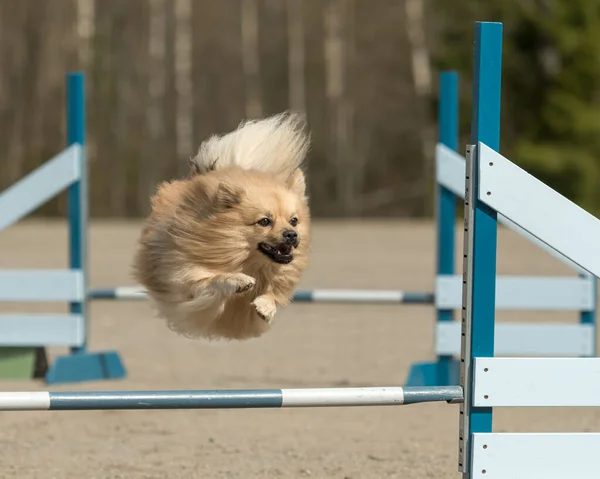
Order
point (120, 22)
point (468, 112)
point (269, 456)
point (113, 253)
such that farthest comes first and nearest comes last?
1. point (120, 22)
2. point (468, 112)
3. point (113, 253)
4. point (269, 456)

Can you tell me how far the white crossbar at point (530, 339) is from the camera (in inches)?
261

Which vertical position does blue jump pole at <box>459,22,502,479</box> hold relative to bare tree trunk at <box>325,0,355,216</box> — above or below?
below

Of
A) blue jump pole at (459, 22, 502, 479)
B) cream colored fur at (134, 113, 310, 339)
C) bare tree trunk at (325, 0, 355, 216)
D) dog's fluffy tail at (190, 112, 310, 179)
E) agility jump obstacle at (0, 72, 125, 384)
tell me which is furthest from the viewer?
bare tree trunk at (325, 0, 355, 216)

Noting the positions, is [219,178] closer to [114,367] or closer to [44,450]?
[44,450]

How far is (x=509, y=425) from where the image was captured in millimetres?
5902

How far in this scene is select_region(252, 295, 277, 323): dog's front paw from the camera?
4.43 meters

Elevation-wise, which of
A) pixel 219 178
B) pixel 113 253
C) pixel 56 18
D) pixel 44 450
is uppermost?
pixel 56 18

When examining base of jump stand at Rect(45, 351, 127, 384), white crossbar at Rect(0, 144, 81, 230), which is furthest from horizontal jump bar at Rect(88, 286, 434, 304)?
white crossbar at Rect(0, 144, 81, 230)

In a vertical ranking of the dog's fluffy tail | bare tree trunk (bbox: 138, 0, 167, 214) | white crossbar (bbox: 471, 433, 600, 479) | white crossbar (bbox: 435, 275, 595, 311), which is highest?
bare tree trunk (bbox: 138, 0, 167, 214)

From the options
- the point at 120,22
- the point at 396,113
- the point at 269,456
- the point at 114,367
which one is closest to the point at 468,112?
the point at 396,113

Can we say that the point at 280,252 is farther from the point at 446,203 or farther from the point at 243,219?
the point at 446,203

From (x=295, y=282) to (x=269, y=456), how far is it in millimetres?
872

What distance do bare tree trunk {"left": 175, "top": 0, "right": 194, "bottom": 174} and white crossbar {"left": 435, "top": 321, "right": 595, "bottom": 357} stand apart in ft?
51.9

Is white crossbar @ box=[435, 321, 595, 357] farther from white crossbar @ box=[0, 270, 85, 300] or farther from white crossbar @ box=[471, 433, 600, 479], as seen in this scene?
white crossbar @ box=[471, 433, 600, 479]
